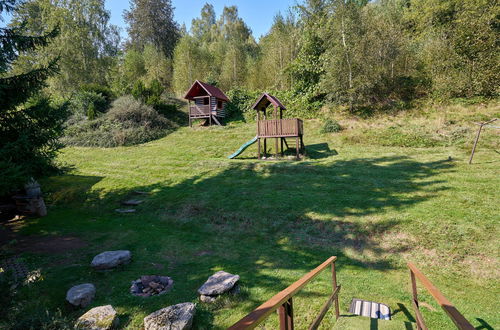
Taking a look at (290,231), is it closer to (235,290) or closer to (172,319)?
(235,290)

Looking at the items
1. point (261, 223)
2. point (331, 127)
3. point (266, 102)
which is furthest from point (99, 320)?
point (331, 127)

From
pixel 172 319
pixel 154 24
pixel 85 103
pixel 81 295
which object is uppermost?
pixel 154 24

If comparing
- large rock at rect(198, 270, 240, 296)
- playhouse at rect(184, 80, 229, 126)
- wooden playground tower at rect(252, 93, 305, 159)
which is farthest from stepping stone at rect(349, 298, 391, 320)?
playhouse at rect(184, 80, 229, 126)

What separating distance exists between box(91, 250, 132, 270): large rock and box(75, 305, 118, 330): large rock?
2.16 m

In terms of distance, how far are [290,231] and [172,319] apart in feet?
15.7

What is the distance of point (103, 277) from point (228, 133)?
1770cm

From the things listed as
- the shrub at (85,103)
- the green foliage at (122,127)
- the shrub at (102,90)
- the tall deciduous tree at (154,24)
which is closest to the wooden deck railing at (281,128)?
the green foliage at (122,127)

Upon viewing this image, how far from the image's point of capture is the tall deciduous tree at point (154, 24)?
4466 cm

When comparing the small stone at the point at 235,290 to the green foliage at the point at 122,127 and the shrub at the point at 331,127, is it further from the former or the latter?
the green foliage at the point at 122,127

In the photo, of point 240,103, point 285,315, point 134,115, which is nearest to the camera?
point 285,315

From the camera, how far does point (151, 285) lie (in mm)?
5535

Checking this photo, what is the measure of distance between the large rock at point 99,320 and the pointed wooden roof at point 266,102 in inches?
552

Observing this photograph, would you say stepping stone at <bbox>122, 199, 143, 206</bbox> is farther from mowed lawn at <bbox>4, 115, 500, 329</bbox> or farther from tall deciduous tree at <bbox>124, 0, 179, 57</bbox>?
tall deciduous tree at <bbox>124, 0, 179, 57</bbox>

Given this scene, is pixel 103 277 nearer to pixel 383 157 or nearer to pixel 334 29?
pixel 383 157
